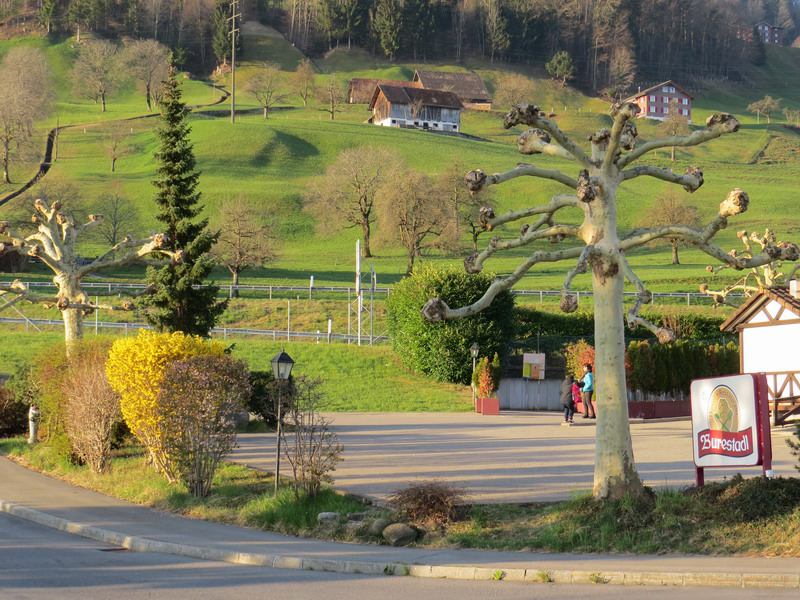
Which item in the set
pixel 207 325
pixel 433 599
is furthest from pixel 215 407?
pixel 207 325

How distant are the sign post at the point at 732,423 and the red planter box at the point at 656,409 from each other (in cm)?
1796

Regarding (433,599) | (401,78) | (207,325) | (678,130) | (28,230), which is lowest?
(433,599)

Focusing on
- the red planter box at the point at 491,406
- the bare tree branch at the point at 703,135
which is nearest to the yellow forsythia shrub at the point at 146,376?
the bare tree branch at the point at 703,135

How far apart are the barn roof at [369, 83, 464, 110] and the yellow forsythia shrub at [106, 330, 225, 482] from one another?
119 meters

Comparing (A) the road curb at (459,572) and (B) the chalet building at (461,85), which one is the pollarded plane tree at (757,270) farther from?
(B) the chalet building at (461,85)

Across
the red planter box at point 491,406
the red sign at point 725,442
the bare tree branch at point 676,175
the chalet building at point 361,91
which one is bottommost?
the red sign at point 725,442

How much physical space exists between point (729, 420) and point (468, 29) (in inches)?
7397

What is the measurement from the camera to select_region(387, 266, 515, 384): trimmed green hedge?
34719 millimetres

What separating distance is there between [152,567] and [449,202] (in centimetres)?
5631

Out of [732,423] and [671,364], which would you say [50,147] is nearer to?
[671,364]

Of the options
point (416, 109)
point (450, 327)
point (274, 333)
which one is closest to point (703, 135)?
point (450, 327)

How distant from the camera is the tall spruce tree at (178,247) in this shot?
30.4 m

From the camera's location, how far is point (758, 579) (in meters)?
10.3

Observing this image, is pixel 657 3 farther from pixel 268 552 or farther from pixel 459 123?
pixel 268 552
